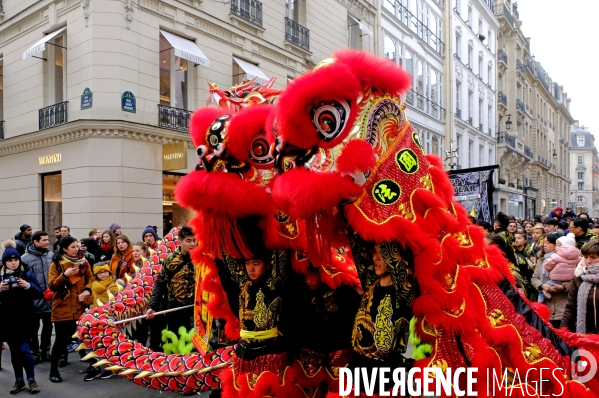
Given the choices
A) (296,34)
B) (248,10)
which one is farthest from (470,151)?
(248,10)

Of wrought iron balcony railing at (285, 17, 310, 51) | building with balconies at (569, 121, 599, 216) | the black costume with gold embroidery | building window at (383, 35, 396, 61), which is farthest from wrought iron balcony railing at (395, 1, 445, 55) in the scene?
building with balconies at (569, 121, 599, 216)

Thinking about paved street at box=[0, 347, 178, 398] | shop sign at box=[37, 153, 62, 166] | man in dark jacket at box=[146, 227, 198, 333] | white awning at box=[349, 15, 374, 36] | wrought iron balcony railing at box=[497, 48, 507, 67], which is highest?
wrought iron balcony railing at box=[497, 48, 507, 67]

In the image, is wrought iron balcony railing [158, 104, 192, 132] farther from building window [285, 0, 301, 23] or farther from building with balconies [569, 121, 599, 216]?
building with balconies [569, 121, 599, 216]

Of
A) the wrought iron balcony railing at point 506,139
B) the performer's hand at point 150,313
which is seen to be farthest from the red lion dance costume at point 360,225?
the wrought iron balcony railing at point 506,139

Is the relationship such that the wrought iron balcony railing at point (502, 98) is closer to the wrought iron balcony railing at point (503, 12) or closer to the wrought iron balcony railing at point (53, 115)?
the wrought iron balcony railing at point (503, 12)

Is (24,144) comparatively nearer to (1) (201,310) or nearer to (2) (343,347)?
(1) (201,310)

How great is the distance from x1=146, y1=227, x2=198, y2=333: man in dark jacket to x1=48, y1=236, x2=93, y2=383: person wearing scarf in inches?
63.0

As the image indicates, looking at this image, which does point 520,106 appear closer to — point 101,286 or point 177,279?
point 101,286

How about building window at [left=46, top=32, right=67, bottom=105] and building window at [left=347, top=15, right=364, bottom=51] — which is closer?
building window at [left=46, top=32, right=67, bottom=105]

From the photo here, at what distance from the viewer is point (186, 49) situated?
11.4 metres

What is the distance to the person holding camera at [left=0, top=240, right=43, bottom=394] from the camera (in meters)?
5.22

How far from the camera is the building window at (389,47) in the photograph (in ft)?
62.9

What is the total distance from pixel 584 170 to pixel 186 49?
8744cm

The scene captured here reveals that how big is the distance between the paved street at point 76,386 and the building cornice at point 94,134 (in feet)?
19.4
